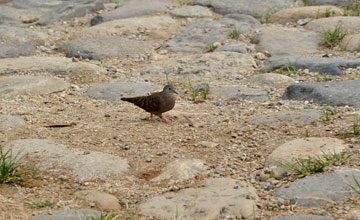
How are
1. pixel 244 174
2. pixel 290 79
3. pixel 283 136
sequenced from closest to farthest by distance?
pixel 244 174, pixel 283 136, pixel 290 79

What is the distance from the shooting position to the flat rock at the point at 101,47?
723cm

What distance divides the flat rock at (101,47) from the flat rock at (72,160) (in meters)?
2.91

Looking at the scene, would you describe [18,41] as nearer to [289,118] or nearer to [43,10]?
[43,10]

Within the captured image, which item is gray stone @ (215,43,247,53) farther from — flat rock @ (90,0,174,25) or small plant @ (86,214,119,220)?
small plant @ (86,214,119,220)

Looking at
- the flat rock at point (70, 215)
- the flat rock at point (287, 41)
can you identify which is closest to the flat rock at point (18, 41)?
the flat rock at point (287, 41)

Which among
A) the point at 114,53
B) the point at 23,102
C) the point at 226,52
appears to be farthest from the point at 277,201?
the point at 114,53

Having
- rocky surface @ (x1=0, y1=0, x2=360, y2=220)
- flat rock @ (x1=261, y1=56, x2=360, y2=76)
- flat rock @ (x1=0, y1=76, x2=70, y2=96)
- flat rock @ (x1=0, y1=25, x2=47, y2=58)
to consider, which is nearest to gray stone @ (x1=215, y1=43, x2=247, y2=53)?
rocky surface @ (x1=0, y1=0, x2=360, y2=220)

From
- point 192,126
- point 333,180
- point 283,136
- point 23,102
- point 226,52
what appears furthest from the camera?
point 226,52

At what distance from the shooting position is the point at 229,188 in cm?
372

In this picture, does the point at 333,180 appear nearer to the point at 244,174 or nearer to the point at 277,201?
the point at 277,201

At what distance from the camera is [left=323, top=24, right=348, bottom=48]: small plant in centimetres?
716

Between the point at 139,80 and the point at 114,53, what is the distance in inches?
39.3

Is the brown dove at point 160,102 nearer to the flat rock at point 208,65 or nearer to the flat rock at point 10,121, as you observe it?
the flat rock at point 10,121

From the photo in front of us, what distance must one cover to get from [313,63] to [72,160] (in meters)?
3.32
